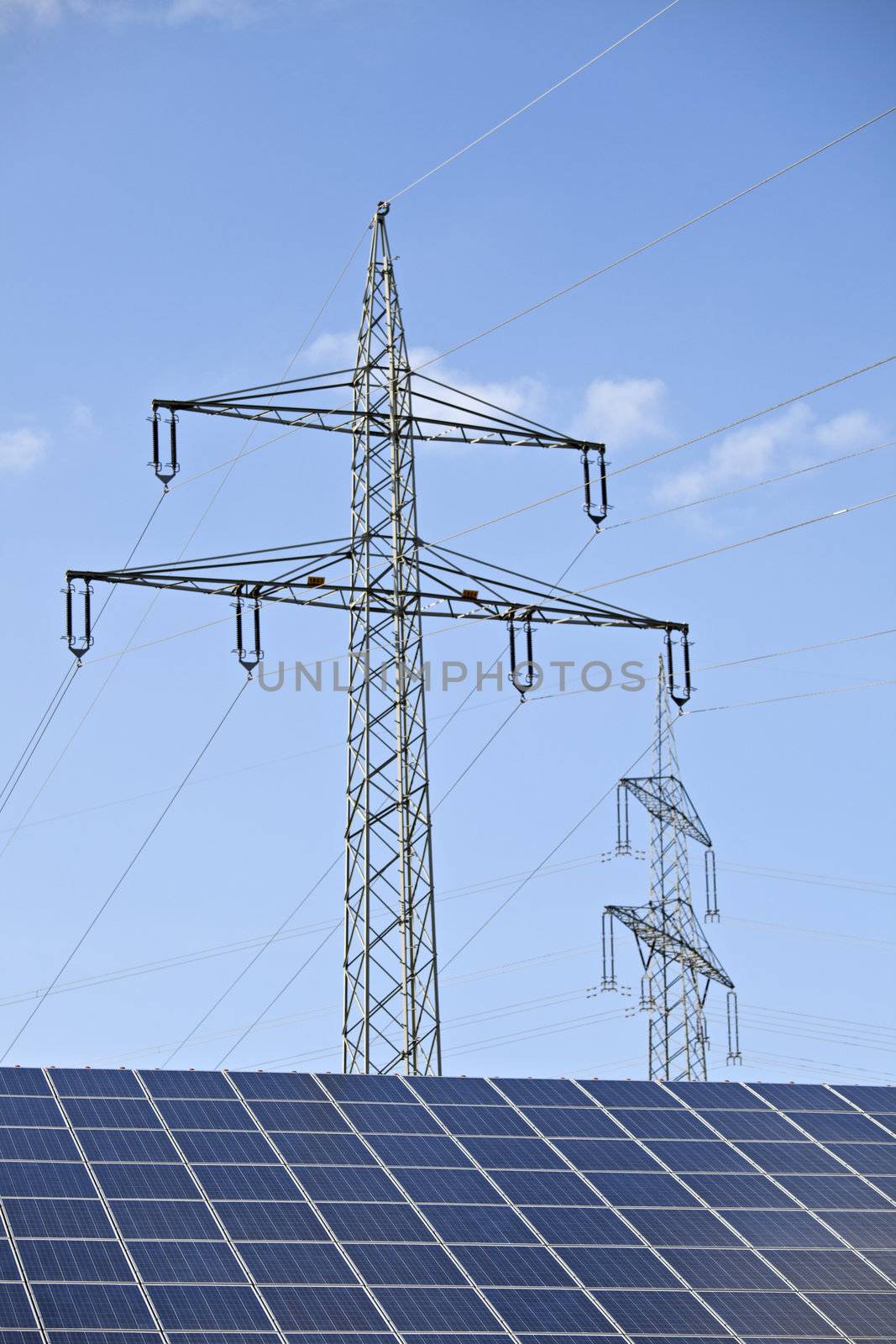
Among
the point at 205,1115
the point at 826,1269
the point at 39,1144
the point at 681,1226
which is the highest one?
the point at 205,1115

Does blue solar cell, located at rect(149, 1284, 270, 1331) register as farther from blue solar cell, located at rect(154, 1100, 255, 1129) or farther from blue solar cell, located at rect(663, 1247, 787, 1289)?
blue solar cell, located at rect(663, 1247, 787, 1289)

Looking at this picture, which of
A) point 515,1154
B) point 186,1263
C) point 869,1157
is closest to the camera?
point 186,1263

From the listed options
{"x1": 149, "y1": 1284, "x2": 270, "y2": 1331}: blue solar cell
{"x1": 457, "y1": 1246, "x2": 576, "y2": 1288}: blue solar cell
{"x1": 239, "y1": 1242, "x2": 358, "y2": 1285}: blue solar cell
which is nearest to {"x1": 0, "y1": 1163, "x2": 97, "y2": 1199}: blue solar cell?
{"x1": 239, "y1": 1242, "x2": 358, "y2": 1285}: blue solar cell

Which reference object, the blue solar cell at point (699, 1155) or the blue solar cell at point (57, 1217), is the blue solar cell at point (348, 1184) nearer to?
the blue solar cell at point (57, 1217)

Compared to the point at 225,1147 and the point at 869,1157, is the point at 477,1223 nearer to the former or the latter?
the point at 225,1147

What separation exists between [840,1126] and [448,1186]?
28.2ft

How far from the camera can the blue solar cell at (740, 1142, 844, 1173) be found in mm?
40219

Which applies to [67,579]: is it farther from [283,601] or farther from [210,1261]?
[210,1261]

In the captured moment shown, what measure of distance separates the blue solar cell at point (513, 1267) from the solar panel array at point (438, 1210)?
0.04 meters

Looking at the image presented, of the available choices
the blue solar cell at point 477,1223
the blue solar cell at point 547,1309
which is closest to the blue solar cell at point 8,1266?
the blue solar cell at point 477,1223

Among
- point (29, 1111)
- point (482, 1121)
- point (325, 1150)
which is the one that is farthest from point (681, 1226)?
point (29, 1111)

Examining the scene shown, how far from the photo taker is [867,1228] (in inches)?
1502

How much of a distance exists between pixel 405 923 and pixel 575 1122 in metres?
5.40

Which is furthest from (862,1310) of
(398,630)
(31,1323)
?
(398,630)
